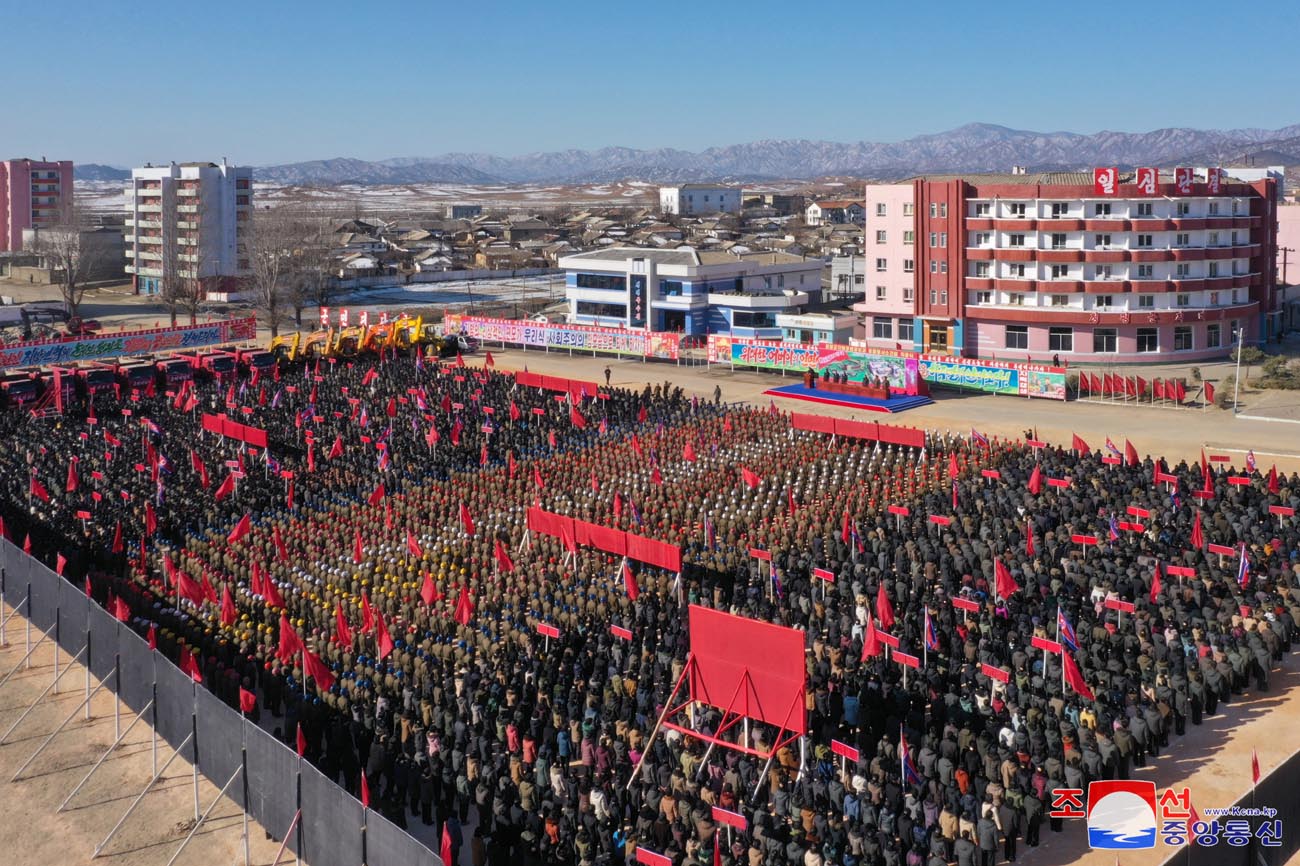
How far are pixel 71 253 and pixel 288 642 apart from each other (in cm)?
6652

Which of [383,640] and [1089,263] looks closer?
[383,640]

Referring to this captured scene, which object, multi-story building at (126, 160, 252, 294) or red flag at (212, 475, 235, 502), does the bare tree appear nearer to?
multi-story building at (126, 160, 252, 294)

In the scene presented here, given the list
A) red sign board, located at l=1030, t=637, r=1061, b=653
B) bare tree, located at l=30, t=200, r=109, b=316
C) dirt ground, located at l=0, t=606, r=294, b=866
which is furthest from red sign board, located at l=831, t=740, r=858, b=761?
bare tree, located at l=30, t=200, r=109, b=316

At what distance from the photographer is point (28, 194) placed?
10775 cm

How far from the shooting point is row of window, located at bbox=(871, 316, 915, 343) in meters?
52.6

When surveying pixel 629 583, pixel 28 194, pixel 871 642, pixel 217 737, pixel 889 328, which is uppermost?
pixel 28 194

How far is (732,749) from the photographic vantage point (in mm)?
15766

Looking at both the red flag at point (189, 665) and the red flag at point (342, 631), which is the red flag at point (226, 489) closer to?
the red flag at point (189, 665)

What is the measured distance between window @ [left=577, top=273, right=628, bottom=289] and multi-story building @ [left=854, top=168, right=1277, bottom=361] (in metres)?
13.7

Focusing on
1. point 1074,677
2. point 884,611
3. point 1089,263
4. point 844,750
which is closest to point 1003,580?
point 884,611

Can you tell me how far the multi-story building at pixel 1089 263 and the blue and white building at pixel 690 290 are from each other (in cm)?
707

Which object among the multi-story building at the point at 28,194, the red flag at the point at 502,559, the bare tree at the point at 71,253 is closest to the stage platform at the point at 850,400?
the red flag at the point at 502,559

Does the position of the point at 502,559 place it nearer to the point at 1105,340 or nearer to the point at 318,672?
the point at 318,672

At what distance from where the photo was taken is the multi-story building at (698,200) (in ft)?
604
